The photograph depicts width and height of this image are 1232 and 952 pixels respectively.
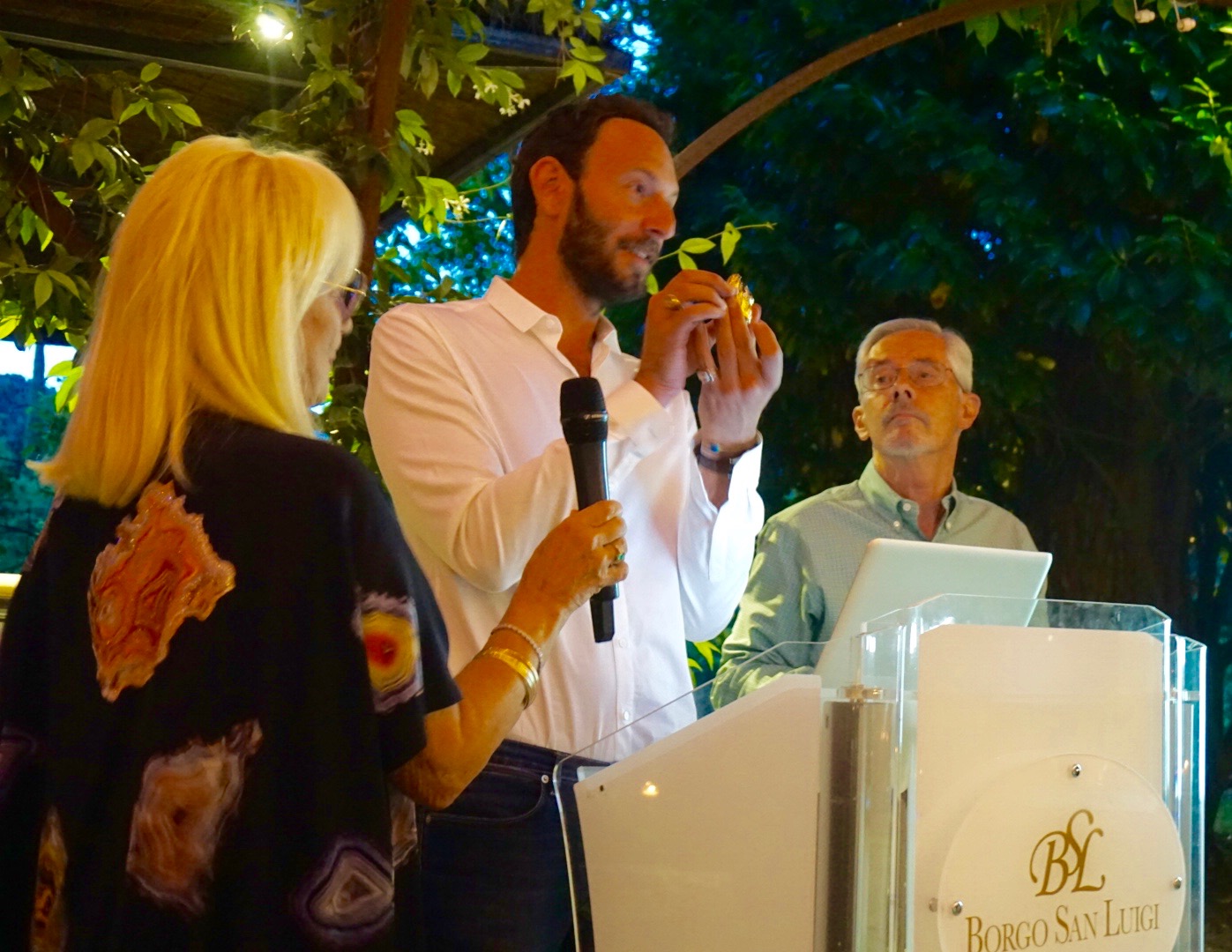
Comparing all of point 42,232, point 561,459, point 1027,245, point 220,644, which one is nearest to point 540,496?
point 561,459

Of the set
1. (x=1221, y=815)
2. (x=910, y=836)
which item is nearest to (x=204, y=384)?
(x=910, y=836)

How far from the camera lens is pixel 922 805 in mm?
1131

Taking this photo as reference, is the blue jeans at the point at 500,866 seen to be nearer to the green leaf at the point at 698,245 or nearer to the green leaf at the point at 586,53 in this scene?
the green leaf at the point at 698,245

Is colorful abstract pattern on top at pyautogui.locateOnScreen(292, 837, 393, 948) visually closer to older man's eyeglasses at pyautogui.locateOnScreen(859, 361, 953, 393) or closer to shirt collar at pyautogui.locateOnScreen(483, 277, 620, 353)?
shirt collar at pyautogui.locateOnScreen(483, 277, 620, 353)

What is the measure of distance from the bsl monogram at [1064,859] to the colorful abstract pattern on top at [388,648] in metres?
0.55

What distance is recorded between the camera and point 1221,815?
19.0 feet

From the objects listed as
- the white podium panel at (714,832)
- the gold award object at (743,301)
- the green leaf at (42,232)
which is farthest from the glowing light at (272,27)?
the white podium panel at (714,832)

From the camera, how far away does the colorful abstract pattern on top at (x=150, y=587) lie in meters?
1.12

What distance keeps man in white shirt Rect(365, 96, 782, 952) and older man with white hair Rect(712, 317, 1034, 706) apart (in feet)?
1.20

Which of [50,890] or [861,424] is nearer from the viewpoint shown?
[50,890]

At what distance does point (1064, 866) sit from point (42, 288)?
2037 mm

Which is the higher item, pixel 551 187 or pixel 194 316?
pixel 551 187

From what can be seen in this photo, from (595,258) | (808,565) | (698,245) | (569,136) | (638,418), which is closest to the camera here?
(638,418)

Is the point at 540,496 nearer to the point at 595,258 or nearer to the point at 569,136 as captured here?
the point at 595,258
